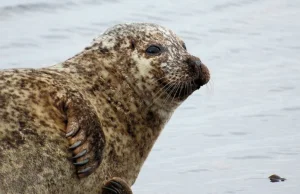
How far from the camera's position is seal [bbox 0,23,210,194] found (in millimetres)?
8453

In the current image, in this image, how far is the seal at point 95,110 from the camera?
8453mm

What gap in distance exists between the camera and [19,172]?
830cm

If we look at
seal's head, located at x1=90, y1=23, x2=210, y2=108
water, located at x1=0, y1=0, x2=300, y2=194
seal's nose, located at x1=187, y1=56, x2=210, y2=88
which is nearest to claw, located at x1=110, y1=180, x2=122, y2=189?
seal's head, located at x1=90, y1=23, x2=210, y2=108

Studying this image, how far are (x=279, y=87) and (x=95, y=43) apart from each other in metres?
5.19

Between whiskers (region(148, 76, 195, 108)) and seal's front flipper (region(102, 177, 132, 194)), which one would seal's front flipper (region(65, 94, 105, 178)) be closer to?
seal's front flipper (region(102, 177, 132, 194))

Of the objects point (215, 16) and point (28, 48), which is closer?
point (28, 48)

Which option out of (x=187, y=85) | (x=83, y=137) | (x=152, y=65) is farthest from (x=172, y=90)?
(x=83, y=137)

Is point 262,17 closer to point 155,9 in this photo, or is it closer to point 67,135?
point 155,9

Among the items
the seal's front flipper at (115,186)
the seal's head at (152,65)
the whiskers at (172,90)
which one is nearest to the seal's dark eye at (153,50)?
the seal's head at (152,65)

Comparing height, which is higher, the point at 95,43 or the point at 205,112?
the point at 95,43

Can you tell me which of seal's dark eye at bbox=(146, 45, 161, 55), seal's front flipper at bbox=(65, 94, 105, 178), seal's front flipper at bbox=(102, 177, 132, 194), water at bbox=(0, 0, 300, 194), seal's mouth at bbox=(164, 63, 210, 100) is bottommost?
water at bbox=(0, 0, 300, 194)

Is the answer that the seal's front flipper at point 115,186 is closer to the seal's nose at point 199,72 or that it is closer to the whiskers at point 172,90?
the whiskers at point 172,90

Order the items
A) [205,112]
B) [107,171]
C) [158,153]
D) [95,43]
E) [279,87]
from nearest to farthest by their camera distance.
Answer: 1. [107,171]
2. [95,43]
3. [158,153]
4. [205,112]
5. [279,87]

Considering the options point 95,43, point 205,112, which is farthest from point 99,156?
point 205,112
